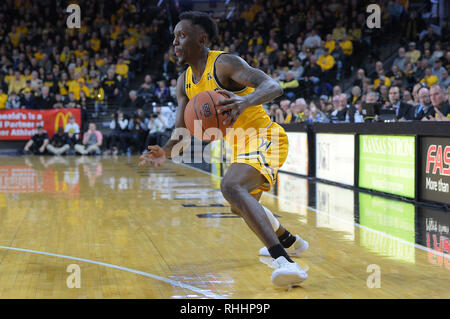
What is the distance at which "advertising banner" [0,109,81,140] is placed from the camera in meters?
20.9

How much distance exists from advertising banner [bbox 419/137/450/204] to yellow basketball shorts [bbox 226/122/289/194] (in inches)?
156

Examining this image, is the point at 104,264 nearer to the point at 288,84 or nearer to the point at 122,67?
the point at 288,84

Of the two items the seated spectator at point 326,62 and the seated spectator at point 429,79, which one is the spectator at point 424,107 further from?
the seated spectator at point 326,62

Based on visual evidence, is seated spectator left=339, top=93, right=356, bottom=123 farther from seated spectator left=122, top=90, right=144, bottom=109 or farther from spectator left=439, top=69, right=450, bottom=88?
seated spectator left=122, top=90, right=144, bottom=109

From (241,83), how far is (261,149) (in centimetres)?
53

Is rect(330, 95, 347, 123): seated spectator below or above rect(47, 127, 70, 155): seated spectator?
above

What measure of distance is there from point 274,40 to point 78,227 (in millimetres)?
15647

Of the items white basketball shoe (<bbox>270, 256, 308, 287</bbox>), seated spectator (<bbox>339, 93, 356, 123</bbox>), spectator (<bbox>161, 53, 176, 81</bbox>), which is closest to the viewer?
white basketball shoe (<bbox>270, 256, 308, 287</bbox>)

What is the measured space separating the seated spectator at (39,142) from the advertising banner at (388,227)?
45.6 feet

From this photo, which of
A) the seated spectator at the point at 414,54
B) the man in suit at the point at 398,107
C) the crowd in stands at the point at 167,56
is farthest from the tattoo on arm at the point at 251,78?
the seated spectator at the point at 414,54

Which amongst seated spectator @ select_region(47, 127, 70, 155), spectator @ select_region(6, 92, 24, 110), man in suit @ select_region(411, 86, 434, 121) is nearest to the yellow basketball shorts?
man in suit @ select_region(411, 86, 434, 121)

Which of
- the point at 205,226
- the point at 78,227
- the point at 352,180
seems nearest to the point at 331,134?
the point at 352,180

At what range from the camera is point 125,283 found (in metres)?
4.37

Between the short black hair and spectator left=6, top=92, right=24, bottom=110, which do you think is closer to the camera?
the short black hair
